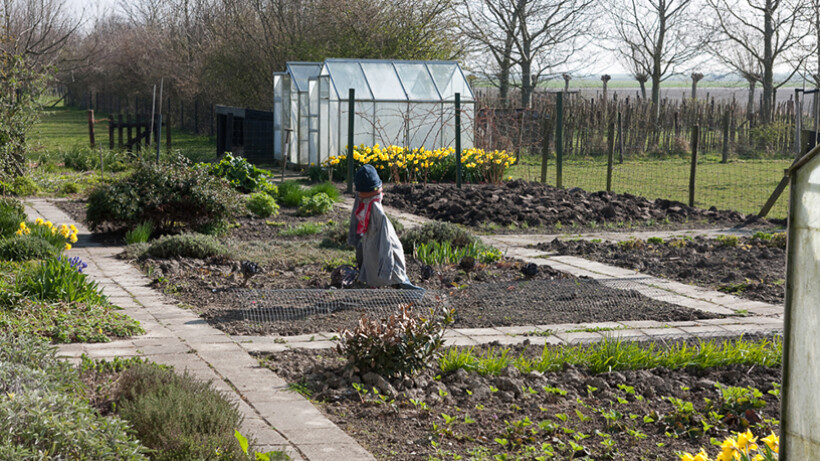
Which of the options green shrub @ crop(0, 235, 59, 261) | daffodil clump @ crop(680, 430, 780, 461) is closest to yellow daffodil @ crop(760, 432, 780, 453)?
daffodil clump @ crop(680, 430, 780, 461)

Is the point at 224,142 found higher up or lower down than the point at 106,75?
lower down

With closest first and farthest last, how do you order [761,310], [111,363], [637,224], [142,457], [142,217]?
[142,457]
[111,363]
[761,310]
[142,217]
[637,224]

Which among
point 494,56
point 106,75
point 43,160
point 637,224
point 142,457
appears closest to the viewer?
point 142,457

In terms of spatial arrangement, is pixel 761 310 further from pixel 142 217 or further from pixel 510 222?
pixel 142 217

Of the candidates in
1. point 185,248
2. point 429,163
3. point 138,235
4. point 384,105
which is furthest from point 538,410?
point 384,105

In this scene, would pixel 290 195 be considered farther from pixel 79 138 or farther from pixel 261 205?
pixel 79 138

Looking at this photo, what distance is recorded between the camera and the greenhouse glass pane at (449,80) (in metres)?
20.7

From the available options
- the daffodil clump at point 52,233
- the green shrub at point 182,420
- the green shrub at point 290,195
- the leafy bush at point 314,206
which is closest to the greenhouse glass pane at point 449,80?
the green shrub at point 290,195

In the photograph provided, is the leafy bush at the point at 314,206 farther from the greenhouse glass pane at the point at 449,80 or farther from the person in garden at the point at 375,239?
the greenhouse glass pane at the point at 449,80

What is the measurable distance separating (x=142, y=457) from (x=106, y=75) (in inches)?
2111

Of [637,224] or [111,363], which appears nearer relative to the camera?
[111,363]

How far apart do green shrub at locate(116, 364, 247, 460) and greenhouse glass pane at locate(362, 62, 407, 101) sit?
53.8 feet

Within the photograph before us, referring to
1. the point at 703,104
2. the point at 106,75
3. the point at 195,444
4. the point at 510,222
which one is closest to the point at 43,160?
the point at 510,222

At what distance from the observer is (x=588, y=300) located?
7.32 metres
